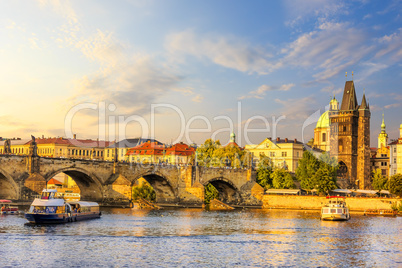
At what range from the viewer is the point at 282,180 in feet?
322

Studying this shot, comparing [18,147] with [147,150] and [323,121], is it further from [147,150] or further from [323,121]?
[323,121]

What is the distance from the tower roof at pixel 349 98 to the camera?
11419 cm

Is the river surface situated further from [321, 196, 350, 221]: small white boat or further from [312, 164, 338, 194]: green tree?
[312, 164, 338, 194]: green tree

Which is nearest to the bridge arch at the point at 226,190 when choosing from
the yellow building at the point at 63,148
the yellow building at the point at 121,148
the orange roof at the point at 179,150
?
the orange roof at the point at 179,150

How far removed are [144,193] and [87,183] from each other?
18.8 meters

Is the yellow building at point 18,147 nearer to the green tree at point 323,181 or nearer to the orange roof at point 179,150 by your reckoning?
the orange roof at point 179,150

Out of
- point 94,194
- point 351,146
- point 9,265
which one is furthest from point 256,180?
point 9,265

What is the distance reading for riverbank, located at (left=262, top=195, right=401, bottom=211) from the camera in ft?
270

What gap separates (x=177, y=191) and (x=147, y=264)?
5846 centimetres

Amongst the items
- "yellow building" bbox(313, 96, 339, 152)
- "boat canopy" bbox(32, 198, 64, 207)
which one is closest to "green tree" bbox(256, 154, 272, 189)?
"yellow building" bbox(313, 96, 339, 152)

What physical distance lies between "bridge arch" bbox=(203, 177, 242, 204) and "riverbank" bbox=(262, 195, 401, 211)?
19.0 feet

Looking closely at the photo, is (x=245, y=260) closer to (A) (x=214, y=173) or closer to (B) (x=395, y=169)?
(A) (x=214, y=173)

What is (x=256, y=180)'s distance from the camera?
99.2 metres

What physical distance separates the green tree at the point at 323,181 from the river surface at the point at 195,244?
3195 cm
